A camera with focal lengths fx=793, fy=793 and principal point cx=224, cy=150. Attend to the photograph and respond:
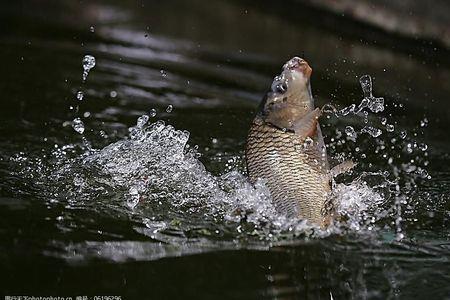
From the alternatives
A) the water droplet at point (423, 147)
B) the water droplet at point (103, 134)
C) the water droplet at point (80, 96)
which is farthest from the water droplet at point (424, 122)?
the water droplet at point (80, 96)

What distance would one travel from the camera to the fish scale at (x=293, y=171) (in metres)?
3.60

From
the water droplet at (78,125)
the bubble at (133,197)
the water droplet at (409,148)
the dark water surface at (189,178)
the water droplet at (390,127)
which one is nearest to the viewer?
the dark water surface at (189,178)

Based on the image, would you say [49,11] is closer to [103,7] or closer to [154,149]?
[103,7]

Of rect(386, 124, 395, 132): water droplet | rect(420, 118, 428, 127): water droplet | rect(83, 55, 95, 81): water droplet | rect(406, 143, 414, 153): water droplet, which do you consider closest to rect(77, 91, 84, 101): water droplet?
rect(83, 55, 95, 81): water droplet

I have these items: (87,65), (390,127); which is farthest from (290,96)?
(87,65)

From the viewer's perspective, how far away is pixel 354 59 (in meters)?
8.55

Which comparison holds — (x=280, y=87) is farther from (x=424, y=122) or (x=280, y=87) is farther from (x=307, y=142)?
(x=424, y=122)

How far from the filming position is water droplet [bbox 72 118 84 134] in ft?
17.4

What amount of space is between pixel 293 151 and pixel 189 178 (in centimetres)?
101

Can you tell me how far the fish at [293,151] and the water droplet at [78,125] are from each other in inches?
76.6

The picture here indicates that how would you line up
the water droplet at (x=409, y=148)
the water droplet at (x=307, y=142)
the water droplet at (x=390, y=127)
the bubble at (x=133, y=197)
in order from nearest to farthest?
the water droplet at (x=307, y=142) → the bubble at (x=133, y=197) → the water droplet at (x=409, y=148) → the water droplet at (x=390, y=127)

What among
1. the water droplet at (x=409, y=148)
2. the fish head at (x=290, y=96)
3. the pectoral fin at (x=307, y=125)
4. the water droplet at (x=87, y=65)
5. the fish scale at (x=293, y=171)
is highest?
the water droplet at (x=87, y=65)

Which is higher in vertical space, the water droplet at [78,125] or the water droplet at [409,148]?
the water droplet at [78,125]

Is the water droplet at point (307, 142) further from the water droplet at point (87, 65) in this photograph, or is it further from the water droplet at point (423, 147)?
the water droplet at point (87, 65)
